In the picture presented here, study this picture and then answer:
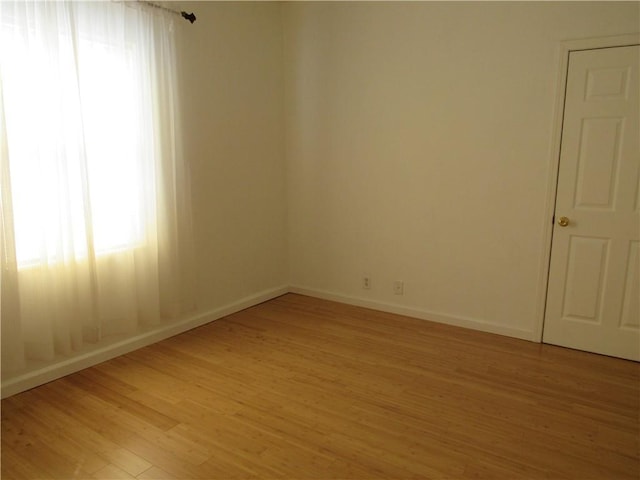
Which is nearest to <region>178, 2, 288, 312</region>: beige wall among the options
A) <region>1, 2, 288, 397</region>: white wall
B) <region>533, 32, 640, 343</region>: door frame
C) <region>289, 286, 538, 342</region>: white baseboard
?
<region>1, 2, 288, 397</region>: white wall

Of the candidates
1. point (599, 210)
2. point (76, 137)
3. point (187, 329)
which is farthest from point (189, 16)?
point (599, 210)

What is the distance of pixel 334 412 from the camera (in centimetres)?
243

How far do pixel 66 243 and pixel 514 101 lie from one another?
3.21 metres

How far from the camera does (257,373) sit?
2885mm

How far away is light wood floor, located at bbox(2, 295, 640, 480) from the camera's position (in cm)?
200

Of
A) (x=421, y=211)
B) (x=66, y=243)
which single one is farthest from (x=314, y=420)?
(x=421, y=211)

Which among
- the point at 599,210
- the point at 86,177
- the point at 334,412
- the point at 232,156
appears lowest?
the point at 334,412

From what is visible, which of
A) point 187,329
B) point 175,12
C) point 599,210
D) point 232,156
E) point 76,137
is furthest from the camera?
point 232,156

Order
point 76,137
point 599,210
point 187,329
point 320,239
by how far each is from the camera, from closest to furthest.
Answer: point 76,137 < point 599,210 < point 187,329 < point 320,239

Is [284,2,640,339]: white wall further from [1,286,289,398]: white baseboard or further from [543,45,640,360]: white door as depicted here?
[1,286,289,398]: white baseboard

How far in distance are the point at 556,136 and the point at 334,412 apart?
242cm

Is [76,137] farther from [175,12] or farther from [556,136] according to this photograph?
[556,136]

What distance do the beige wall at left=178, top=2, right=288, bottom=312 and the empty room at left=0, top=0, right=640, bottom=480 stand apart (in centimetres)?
2

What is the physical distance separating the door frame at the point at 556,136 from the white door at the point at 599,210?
31 mm
